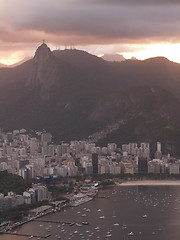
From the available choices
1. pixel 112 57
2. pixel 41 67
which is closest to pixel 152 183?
pixel 41 67

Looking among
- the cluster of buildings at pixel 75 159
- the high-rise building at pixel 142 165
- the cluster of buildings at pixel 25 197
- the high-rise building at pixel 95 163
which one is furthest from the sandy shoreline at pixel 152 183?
the cluster of buildings at pixel 25 197

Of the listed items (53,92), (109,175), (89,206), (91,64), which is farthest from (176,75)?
(89,206)

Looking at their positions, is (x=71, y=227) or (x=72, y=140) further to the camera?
(x=72, y=140)

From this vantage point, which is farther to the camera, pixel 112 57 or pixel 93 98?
pixel 112 57

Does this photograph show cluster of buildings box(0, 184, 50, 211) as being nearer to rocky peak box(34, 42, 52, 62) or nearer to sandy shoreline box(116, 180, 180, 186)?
sandy shoreline box(116, 180, 180, 186)

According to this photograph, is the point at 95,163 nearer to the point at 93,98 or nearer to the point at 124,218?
the point at 124,218

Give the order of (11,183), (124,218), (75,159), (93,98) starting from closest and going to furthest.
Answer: (124,218) < (11,183) < (75,159) < (93,98)

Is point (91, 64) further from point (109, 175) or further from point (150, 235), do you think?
point (150, 235)
